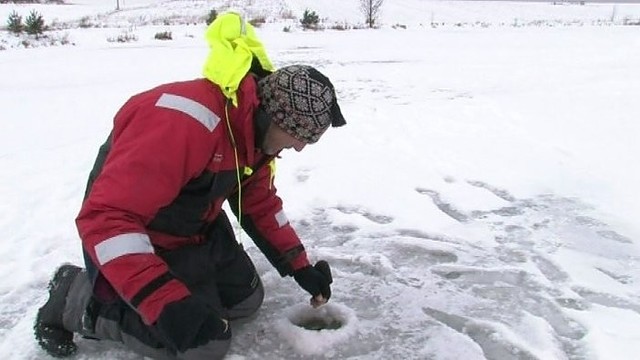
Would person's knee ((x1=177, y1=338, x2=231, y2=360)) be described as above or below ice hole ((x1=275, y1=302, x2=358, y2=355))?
above

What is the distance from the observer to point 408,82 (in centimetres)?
719

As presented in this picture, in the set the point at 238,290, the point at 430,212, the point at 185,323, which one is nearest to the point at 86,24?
the point at 430,212

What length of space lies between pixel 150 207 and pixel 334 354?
84 cm

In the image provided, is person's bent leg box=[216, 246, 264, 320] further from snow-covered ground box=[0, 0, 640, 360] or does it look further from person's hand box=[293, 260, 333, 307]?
person's hand box=[293, 260, 333, 307]

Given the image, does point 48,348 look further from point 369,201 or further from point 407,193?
point 407,193

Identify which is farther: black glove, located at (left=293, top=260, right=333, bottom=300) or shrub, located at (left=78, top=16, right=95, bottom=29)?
shrub, located at (left=78, top=16, right=95, bottom=29)

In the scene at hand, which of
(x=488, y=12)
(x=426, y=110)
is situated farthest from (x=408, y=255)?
(x=488, y=12)

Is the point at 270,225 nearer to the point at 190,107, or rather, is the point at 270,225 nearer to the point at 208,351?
the point at 208,351

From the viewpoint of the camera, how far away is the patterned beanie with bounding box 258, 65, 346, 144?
5.88ft

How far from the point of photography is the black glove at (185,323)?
165 cm

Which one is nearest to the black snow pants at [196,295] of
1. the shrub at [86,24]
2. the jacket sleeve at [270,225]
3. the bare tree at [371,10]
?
the jacket sleeve at [270,225]

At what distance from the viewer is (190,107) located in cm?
171

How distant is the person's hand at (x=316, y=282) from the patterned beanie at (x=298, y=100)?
654 millimetres

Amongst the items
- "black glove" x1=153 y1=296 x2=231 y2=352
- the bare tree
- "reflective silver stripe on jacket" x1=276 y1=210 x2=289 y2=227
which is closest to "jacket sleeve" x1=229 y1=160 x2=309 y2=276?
"reflective silver stripe on jacket" x1=276 y1=210 x2=289 y2=227
